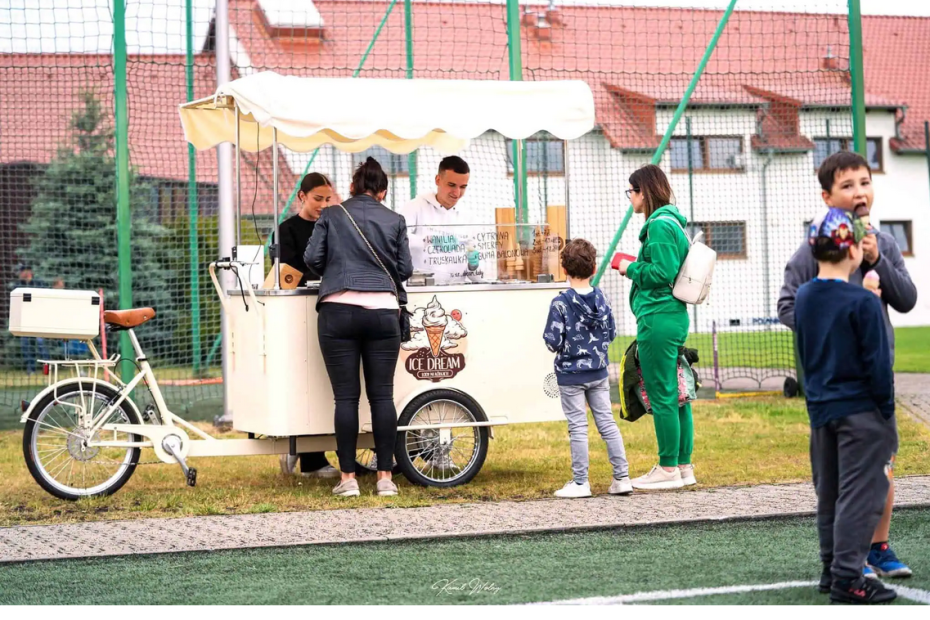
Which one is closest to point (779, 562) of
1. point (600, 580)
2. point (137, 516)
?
point (600, 580)

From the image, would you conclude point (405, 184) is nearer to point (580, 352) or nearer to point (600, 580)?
point (580, 352)

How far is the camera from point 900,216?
43688 millimetres

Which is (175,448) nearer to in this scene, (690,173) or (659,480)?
(659,480)

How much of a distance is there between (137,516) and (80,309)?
1340mm

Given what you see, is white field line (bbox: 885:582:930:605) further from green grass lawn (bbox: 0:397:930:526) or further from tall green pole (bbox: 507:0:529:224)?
tall green pole (bbox: 507:0:529:224)

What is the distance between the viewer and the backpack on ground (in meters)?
7.68

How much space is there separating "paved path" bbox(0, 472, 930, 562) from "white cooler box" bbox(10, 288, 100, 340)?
1.34 metres

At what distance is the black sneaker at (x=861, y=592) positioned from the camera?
4719 mm

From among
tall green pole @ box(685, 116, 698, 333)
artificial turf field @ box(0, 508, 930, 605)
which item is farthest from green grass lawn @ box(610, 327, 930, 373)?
artificial turf field @ box(0, 508, 930, 605)

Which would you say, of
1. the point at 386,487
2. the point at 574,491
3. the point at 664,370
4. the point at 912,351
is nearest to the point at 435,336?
the point at 386,487

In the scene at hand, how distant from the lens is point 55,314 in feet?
25.8

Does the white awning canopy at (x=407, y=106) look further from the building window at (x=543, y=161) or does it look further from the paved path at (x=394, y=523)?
the building window at (x=543, y=161)

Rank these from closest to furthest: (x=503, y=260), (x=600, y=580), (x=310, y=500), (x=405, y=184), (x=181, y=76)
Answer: (x=600, y=580) → (x=310, y=500) → (x=503, y=260) → (x=181, y=76) → (x=405, y=184)

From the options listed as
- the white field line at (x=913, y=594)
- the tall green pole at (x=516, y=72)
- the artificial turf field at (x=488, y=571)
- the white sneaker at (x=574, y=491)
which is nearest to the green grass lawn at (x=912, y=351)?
the tall green pole at (x=516, y=72)
